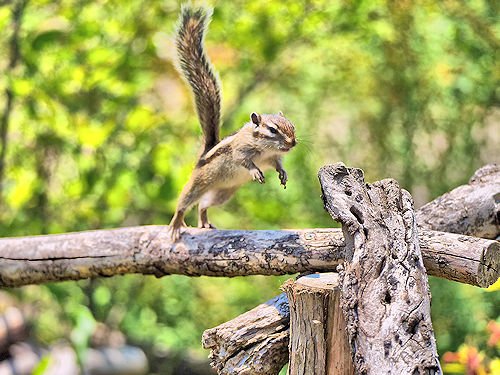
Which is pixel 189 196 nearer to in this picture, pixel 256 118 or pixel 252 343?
pixel 256 118

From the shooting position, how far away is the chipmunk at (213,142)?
2533mm

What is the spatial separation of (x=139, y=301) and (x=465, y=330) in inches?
64.5

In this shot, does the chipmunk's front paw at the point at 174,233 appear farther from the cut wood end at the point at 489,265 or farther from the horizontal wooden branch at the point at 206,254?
the cut wood end at the point at 489,265

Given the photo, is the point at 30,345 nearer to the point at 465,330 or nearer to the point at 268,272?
the point at 465,330

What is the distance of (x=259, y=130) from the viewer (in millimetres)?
2535

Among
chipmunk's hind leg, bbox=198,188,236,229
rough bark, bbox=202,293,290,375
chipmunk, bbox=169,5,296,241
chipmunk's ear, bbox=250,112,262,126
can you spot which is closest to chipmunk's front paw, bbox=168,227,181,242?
chipmunk, bbox=169,5,296,241

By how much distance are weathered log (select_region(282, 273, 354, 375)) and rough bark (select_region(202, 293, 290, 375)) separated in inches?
4.1

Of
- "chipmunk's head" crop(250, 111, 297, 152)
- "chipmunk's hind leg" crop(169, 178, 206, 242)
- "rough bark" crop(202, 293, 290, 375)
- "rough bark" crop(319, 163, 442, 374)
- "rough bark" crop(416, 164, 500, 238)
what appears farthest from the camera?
"chipmunk's hind leg" crop(169, 178, 206, 242)

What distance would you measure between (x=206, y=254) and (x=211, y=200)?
0.44m

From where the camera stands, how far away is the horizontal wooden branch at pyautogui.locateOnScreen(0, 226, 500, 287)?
1.95 meters

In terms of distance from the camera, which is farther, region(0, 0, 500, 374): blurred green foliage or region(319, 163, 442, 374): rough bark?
region(0, 0, 500, 374): blurred green foliage

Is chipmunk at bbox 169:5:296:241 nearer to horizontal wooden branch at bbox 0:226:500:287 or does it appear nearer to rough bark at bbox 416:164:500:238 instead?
horizontal wooden branch at bbox 0:226:500:287

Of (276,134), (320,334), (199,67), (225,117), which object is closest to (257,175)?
(276,134)

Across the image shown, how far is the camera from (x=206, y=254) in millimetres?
2336
